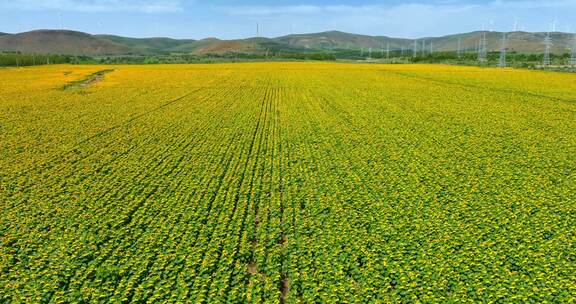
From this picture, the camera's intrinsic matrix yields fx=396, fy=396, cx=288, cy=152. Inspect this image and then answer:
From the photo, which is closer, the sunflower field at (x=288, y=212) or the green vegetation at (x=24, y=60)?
the sunflower field at (x=288, y=212)

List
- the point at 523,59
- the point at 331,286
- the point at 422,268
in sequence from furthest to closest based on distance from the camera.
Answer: the point at 523,59 < the point at 422,268 < the point at 331,286

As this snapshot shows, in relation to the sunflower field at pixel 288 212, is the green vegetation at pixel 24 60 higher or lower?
higher

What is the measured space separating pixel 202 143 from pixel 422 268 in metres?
14.1

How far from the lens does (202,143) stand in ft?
67.5

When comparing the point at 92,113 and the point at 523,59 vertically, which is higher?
the point at 523,59

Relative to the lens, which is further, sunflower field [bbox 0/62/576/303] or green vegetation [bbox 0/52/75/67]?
green vegetation [bbox 0/52/75/67]

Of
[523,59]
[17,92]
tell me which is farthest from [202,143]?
[523,59]

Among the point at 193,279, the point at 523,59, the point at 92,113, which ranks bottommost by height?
the point at 193,279

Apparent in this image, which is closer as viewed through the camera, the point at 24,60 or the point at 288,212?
the point at 288,212

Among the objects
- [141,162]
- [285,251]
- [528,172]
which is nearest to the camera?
[285,251]

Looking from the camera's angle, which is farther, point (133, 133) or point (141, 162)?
point (133, 133)

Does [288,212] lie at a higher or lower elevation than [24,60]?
lower

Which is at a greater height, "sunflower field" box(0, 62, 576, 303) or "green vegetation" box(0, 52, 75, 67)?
"green vegetation" box(0, 52, 75, 67)

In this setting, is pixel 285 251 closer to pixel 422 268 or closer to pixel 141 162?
pixel 422 268
